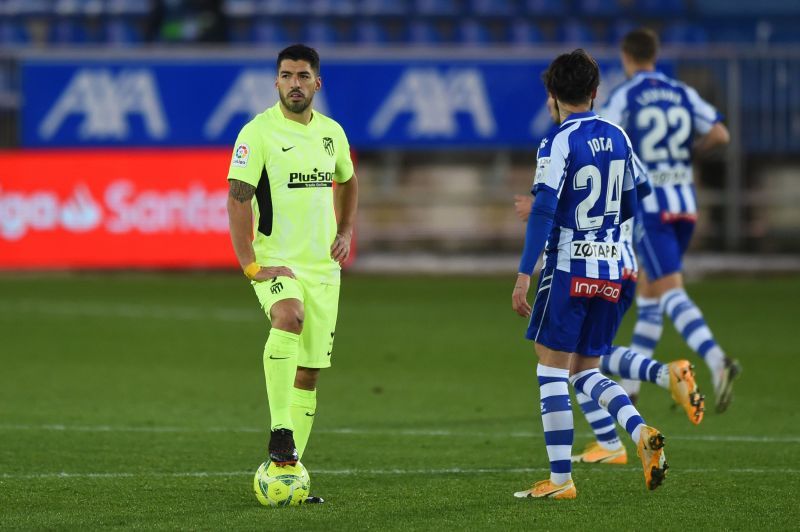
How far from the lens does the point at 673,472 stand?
6406 mm

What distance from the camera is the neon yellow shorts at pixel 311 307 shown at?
5777 mm

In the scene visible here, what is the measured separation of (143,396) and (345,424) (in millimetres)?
1794

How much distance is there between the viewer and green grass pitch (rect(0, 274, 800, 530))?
5469 mm

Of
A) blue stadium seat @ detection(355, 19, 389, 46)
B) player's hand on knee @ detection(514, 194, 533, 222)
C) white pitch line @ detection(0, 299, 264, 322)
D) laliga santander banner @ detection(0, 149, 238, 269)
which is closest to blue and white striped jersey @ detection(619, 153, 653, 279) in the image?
player's hand on knee @ detection(514, 194, 533, 222)

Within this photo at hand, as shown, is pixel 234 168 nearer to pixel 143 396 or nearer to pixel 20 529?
pixel 20 529

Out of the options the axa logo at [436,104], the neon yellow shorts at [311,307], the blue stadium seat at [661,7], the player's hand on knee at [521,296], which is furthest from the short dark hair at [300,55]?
the blue stadium seat at [661,7]

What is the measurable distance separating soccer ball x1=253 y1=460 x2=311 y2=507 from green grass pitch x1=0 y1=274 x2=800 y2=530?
4.6 inches

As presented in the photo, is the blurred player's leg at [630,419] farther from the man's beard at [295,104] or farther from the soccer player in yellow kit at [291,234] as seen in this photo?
the man's beard at [295,104]

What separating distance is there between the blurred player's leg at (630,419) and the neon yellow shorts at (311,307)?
1.13m

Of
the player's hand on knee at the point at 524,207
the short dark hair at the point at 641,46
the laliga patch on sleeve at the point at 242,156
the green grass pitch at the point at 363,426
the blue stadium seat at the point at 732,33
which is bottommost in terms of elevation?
the green grass pitch at the point at 363,426

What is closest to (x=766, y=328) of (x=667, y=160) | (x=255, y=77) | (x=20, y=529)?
(x=667, y=160)

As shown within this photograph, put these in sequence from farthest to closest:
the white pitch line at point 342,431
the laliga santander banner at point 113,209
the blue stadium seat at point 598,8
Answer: the blue stadium seat at point 598,8
the laliga santander banner at point 113,209
the white pitch line at point 342,431

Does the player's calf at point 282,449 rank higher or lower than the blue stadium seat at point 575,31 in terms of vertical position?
lower

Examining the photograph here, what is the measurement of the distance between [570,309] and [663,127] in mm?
3186
